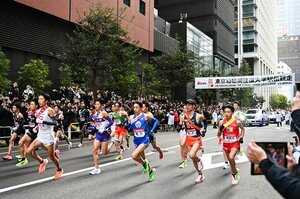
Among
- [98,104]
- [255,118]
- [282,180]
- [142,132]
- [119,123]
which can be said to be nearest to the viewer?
[282,180]

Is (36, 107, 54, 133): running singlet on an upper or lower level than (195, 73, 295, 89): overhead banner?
lower

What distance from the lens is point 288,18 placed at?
193m

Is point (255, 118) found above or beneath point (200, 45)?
beneath

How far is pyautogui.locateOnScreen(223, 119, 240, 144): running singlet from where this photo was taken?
27.8 feet

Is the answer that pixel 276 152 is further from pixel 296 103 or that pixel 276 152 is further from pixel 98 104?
pixel 98 104

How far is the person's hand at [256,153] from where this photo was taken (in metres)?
2.35

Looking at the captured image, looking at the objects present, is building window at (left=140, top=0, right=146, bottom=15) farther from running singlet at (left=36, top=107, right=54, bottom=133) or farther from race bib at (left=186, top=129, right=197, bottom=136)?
running singlet at (left=36, top=107, right=54, bottom=133)

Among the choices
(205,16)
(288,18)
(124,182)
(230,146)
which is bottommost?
(124,182)

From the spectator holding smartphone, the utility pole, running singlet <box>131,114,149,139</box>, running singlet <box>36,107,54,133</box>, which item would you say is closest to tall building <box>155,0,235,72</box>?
the utility pole

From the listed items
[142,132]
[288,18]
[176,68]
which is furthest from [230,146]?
[288,18]

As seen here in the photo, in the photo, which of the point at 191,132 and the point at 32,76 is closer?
the point at 191,132

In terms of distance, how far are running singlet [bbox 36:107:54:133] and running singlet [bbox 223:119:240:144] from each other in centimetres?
430

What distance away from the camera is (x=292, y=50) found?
169 metres

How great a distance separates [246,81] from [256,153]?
33471 millimetres
